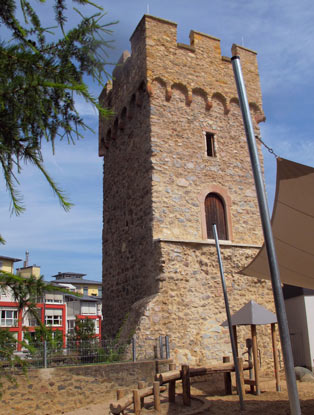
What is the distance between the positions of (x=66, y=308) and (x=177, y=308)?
106ft

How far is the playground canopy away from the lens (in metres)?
6.09

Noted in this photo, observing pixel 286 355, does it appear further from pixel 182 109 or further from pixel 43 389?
pixel 182 109

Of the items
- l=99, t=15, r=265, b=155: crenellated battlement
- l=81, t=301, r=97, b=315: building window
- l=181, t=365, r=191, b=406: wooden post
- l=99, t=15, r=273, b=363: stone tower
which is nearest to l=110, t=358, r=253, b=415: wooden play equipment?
l=181, t=365, r=191, b=406: wooden post

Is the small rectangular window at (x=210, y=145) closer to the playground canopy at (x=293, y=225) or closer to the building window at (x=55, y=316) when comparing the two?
the playground canopy at (x=293, y=225)

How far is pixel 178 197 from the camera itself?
11.9 metres

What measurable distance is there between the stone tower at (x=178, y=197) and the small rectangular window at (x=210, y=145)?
0.03m

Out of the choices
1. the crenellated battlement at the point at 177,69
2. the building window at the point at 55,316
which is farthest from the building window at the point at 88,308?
the crenellated battlement at the point at 177,69

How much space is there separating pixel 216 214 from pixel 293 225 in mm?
5580

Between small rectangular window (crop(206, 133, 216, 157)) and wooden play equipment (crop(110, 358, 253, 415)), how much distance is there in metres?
6.46

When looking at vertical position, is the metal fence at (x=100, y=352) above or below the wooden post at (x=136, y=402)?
above

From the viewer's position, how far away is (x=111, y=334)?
13.7 metres

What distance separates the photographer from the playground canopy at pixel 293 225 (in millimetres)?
6090

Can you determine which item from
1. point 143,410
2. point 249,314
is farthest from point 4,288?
point 249,314

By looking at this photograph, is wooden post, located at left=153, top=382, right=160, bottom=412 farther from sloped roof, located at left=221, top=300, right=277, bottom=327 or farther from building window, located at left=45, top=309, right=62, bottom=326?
building window, located at left=45, top=309, right=62, bottom=326
